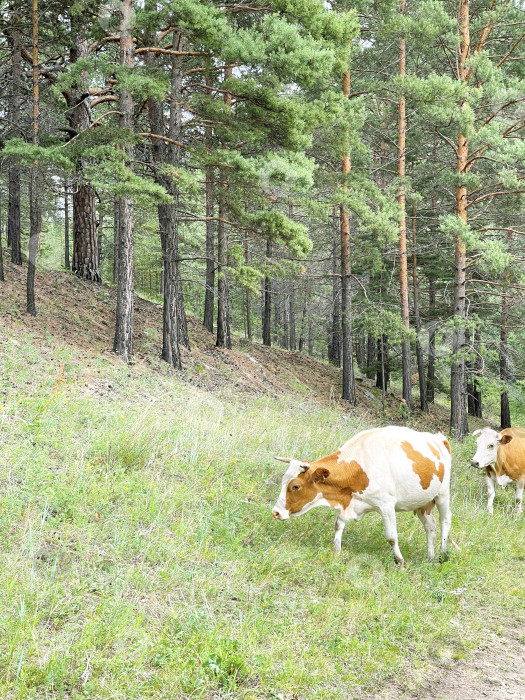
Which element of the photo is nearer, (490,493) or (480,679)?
(480,679)

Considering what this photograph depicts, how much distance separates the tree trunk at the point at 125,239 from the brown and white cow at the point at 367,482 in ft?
24.1

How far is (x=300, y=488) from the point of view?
5.37m

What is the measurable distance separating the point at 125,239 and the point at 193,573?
29.4ft

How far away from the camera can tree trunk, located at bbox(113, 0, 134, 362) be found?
11117 millimetres

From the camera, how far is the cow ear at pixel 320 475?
17.5ft

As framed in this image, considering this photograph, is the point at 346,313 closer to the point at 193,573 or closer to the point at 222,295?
the point at 222,295

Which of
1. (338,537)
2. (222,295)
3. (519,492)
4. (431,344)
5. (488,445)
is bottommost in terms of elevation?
(431,344)

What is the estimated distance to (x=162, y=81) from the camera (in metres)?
10.4

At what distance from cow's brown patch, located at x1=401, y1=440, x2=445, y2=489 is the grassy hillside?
0.93 m

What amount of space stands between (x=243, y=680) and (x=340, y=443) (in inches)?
257

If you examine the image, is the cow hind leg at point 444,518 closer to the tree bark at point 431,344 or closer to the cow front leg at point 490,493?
the cow front leg at point 490,493

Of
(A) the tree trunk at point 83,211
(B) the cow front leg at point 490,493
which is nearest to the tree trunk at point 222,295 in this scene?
(A) the tree trunk at point 83,211

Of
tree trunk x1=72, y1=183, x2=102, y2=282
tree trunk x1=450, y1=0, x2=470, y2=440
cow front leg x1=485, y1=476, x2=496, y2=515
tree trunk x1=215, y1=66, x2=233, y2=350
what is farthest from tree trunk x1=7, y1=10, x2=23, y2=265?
cow front leg x1=485, y1=476, x2=496, y2=515

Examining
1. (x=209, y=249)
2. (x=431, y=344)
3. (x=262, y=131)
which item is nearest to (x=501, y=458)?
(x=262, y=131)
